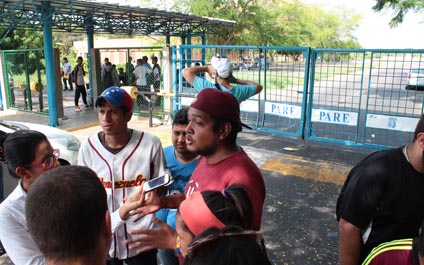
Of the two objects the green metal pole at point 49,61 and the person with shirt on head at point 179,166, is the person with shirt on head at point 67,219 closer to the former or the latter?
the person with shirt on head at point 179,166

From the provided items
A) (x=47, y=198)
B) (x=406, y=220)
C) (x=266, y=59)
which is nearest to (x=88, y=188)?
(x=47, y=198)

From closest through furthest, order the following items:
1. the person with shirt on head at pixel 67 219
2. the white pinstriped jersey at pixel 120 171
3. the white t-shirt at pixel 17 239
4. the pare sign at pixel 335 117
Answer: the person with shirt on head at pixel 67 219 < the white t-shirt at pixel 17 239 < the white pinstriped jersey at pixel 120 171 < the pare sign at pixel 335 117

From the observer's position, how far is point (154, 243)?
5.78 feet

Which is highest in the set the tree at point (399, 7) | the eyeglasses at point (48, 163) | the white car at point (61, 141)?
the tree at point (399, 7)

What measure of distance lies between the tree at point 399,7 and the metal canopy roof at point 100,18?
7.63 m

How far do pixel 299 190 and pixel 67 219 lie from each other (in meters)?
4.39

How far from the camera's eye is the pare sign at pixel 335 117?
22.7 feet

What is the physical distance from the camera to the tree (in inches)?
314

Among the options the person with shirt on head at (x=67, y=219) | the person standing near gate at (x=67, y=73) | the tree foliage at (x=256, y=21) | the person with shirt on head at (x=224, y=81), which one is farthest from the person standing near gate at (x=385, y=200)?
the tree foliage at (x=256, y=21)

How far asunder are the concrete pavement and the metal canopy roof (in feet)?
12.1

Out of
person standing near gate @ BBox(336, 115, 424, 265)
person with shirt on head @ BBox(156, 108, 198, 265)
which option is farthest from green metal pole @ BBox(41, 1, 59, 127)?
person standing near gate @ BBox(336, 115, 424, 265)

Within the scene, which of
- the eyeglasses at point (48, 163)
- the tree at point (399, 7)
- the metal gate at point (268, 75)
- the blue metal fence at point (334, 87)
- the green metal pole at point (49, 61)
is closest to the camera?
the eyeglasses at point (48, 163)

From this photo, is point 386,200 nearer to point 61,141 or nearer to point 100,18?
point 61,141

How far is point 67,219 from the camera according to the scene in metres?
1.15
